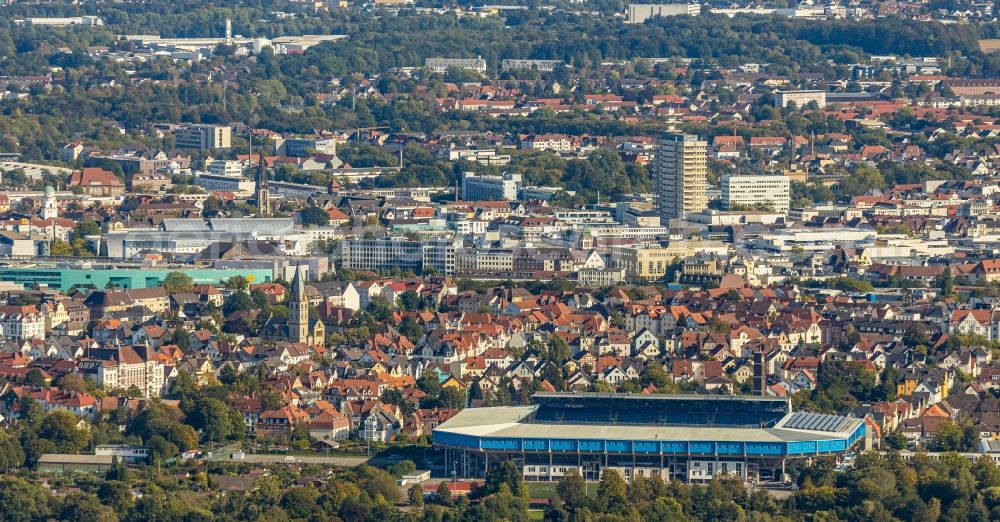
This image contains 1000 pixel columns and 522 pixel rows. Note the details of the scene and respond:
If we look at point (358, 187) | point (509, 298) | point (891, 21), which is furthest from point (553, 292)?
point (891, 21)

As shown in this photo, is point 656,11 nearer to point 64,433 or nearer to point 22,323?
point 22,323

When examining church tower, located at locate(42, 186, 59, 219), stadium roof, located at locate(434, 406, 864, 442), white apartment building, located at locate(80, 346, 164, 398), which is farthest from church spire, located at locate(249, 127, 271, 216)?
stadium roof, located at locate(434, 406, 864, 442)

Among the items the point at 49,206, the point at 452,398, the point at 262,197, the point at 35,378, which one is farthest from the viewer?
the point at 262,197

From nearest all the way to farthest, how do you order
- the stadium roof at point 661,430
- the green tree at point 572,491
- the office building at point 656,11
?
1. the green tree at point 572,491
2. the stadium roof at point 661,430
3. the office building at point 656,11

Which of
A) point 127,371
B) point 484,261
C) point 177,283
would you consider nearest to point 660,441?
point 127,371

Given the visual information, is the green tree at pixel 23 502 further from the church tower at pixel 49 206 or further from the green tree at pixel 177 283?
the church tower at pixel 49 206

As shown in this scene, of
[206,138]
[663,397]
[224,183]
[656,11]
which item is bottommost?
[663,397]

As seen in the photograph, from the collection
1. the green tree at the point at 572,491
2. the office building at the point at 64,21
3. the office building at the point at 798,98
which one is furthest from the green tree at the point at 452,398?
the office building at the point at 64,21

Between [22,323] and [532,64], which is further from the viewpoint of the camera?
[532,64]
